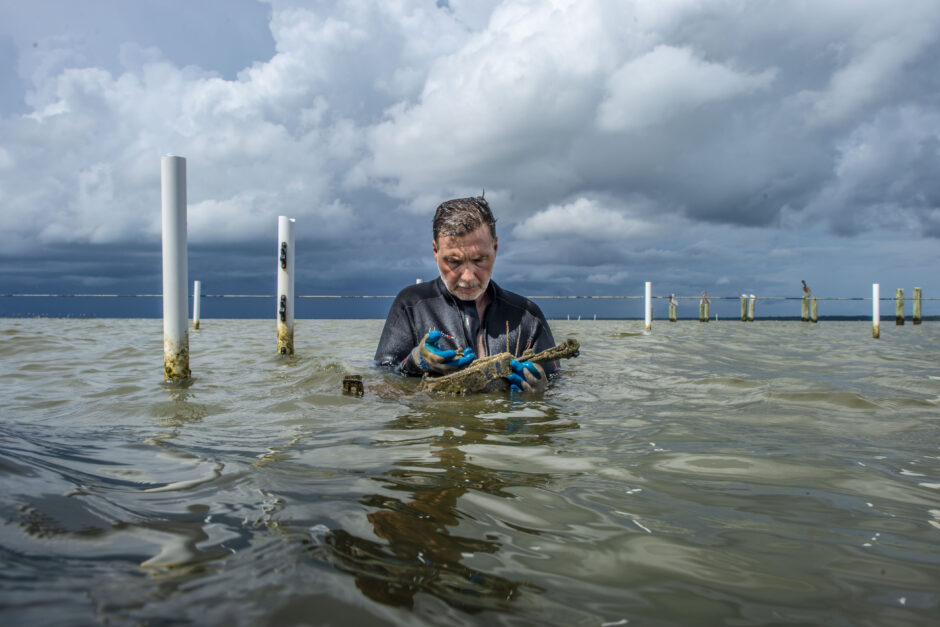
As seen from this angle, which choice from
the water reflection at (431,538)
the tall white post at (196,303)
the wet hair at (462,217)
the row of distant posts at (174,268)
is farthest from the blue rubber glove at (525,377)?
the tall white post at (196,303)

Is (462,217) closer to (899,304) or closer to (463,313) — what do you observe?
(463,313)

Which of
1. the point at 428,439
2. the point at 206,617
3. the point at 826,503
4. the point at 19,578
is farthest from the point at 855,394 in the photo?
the point at 19,578

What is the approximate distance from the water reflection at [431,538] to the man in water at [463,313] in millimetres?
1742

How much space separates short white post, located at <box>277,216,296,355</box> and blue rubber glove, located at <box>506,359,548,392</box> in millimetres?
4870

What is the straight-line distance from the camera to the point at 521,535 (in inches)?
63.7

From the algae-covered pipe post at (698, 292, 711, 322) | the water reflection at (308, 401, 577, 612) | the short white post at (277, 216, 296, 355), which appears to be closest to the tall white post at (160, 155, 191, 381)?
the short white post at (277, 216, 296, 355)

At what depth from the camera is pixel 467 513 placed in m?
1.78

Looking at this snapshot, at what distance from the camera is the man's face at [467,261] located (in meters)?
4.59

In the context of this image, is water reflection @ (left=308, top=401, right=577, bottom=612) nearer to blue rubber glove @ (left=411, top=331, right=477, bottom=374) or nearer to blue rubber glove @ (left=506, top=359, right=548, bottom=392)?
blue rubber glove @ (left=411, top=331, right=477, bottom=374)

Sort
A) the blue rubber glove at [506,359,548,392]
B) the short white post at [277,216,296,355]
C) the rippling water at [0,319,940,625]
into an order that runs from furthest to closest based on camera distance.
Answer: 1. the short white post at [277,216,296,355]
2. the blue rubber glove at [506,359,548,392]
3. the rippling water at [0,319,940,625]

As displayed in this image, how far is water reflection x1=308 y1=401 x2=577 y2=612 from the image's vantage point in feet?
4.09

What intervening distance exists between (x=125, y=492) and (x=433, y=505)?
107cm

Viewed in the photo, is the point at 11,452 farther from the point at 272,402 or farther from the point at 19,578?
the point at 272,402

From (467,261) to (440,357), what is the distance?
95 cm
